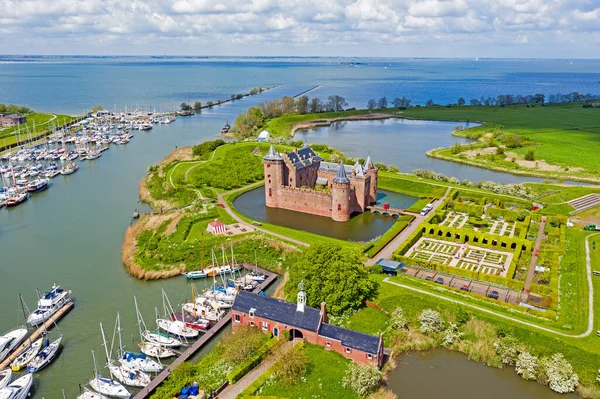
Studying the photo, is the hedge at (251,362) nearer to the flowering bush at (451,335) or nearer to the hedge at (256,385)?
the hedge at (256,385)

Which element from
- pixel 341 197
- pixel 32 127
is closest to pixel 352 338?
pixel 341 197

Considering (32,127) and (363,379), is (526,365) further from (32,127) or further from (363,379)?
(32,127)

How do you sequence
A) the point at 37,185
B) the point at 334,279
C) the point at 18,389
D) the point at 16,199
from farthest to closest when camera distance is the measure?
the point at 37,185
the point at 16,199
the point at 334,279
the point at 18,389

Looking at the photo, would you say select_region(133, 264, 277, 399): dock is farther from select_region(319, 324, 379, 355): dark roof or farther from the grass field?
the grass field

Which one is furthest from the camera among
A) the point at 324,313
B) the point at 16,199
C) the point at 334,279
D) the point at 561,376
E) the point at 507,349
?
the point at 16,199

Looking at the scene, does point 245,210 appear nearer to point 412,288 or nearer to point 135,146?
point 412,288

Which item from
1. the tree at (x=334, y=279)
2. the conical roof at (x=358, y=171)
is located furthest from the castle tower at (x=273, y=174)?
the tree at (x=334, y=279)

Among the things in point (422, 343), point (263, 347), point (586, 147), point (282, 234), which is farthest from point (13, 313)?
point (586, 147)
